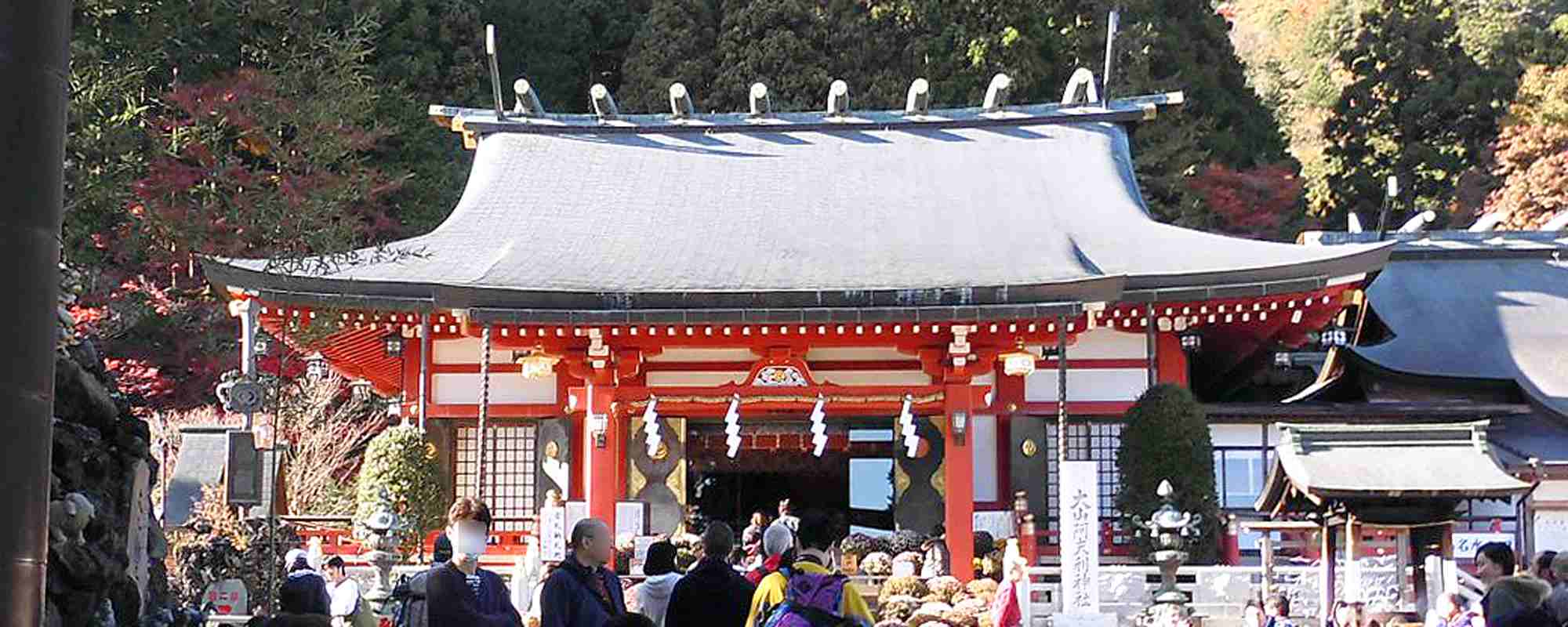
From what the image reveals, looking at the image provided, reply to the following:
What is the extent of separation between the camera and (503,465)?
2077 cm

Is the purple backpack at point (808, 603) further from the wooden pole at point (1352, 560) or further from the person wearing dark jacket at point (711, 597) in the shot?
the wooden pole at point (1352, 560)

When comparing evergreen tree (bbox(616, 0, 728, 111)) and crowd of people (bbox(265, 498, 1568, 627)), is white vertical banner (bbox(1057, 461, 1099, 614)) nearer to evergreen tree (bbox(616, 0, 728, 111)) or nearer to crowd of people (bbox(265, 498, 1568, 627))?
crowd of people (bbox(265, 498, 1568, 627))

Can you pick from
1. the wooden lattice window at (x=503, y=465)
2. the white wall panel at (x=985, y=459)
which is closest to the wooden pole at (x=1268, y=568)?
the white wall panel at (x=985, y=459)

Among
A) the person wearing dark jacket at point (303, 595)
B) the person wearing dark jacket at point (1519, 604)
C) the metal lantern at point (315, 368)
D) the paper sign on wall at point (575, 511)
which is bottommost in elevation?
the person wearing dark jacket at point (1519, 604)

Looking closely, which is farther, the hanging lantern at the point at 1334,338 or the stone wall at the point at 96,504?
the hanging lantern at the point at 1334,338

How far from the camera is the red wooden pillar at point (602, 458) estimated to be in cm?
1903

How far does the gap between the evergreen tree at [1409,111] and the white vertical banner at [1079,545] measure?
69.5ft

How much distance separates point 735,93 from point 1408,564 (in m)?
21.2

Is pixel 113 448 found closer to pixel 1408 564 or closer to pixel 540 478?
pixel 1408 564

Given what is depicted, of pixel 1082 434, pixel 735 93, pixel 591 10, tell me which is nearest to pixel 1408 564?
pixel 1082 434

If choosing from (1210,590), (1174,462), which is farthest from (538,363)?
(1210,590)

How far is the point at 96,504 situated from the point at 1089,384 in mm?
13925

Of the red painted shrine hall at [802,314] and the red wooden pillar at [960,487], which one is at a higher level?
the red painted shrine hall at [802,314]

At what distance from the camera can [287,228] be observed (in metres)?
9.70
